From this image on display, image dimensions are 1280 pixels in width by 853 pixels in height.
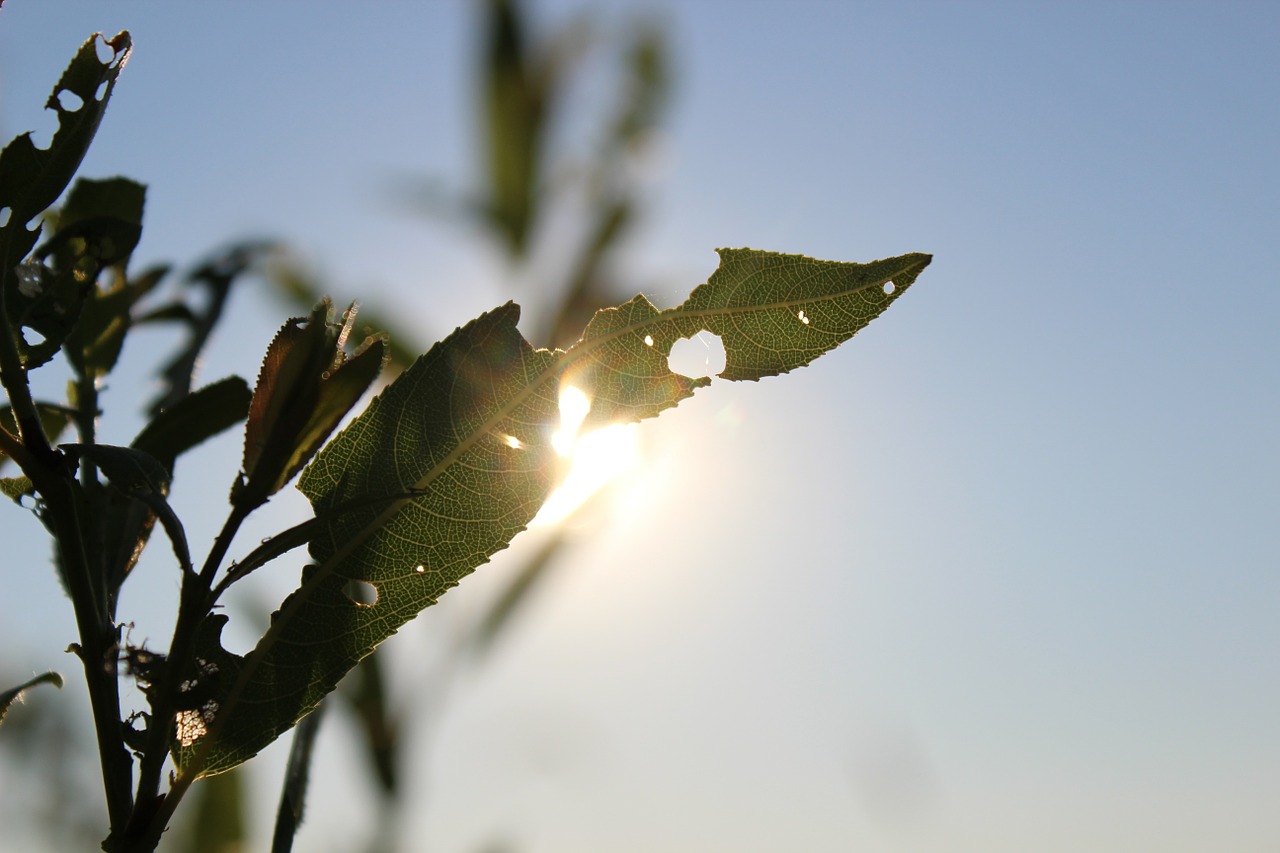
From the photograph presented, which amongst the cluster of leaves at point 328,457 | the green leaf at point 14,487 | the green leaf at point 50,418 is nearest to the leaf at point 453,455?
the cluster of leaves at point 328,457

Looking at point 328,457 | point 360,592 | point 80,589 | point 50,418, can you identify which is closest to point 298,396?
point 328,457

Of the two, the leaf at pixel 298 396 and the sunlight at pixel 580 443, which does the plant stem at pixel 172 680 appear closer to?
the leaf at pixel 298 396

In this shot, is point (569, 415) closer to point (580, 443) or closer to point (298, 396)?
point (580, 443)

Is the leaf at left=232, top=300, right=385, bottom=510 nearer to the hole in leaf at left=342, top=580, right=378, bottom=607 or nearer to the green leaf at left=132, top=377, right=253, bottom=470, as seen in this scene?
the hole in leaf at left=342, top=580, right=378, bottom=607

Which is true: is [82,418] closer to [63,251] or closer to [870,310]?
[63,251]

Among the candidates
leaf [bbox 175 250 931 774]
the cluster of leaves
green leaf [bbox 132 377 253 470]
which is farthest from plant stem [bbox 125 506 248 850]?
green leaf [bbox 132 377 253 470]

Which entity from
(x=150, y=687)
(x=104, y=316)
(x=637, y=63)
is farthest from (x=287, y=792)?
(x=637, y=63)

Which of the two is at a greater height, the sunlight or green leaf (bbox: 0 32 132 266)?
green leaf (bbox: 0 32 132 266)
